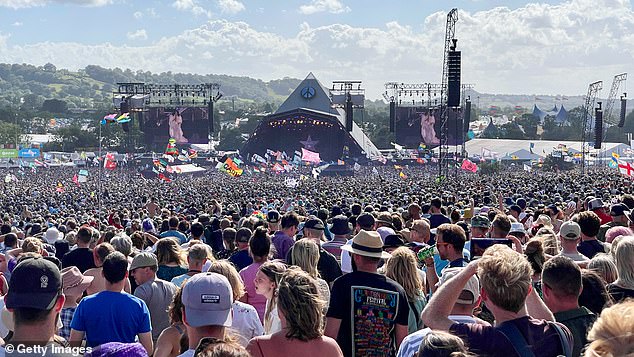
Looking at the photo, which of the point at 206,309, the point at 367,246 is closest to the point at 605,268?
the point at 367,246

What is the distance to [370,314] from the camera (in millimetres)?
5332

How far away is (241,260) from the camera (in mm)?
8117

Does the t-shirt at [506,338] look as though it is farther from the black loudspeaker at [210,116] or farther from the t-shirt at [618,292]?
the black loudspeaker at [210,116]

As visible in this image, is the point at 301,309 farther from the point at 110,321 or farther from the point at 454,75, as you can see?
the point at 454,75

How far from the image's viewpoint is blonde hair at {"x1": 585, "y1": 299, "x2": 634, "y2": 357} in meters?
2.74

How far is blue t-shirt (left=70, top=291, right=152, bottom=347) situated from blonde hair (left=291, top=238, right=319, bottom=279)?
1.24 m

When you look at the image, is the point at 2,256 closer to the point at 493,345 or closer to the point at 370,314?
the point at 370,314

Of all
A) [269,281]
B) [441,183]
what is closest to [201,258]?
[269,281]

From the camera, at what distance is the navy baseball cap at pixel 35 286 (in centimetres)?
382

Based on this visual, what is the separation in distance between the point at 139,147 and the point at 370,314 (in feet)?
318

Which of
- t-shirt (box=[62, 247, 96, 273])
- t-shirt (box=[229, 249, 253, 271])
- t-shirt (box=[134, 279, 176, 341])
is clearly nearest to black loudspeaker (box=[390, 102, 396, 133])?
t-shirt (box=[62, 247, 96, 273])

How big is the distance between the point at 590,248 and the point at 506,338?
14.2ft

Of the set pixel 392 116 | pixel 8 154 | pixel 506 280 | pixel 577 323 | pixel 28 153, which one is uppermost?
pixel 506 280

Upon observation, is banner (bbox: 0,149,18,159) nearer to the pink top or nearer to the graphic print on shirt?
the pink top
